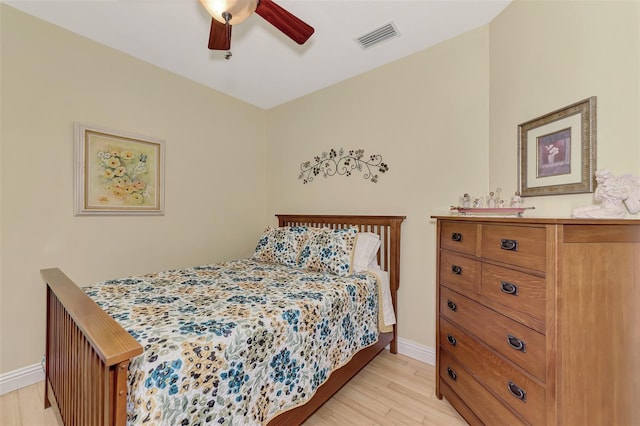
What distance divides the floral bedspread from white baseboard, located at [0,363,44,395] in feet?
3.14

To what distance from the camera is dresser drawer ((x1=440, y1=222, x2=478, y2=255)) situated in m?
1.47

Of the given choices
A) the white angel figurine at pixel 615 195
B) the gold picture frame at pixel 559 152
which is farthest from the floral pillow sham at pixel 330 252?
the white angel figurine at pixel 615 195

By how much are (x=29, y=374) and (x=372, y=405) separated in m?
2.45

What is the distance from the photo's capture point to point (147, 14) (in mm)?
1989

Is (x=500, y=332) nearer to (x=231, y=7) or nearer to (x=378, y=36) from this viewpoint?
(x=231, y=7)

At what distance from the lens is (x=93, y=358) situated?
0.93m

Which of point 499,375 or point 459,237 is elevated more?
point 459,237

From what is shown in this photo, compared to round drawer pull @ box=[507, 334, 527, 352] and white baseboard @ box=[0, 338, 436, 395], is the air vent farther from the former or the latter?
white baseboard @ box=[0, 338, 436, 395]

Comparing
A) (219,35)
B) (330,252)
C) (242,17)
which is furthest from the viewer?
(330,252)

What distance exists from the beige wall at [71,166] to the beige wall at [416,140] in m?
1.29

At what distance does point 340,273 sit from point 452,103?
164 centimetres

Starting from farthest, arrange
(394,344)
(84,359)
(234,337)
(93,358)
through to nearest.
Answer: (394,344) → (234,337) → (84,359) → (93,358)

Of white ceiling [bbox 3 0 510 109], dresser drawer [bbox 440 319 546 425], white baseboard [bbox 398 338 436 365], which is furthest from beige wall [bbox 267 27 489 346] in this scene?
dresser drawer [bbox 440 319 546 425]

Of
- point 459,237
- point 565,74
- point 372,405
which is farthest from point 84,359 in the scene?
point 565,74
